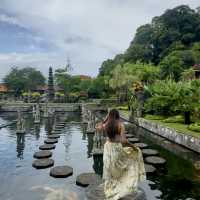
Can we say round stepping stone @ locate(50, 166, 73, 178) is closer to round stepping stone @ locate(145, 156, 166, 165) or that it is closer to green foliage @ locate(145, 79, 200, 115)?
round stepping stone @ locate(145, 156, 166, 165)

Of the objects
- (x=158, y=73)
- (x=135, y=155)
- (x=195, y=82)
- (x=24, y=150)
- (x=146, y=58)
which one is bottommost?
(x=24, y=150)

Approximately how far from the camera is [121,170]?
7469 millimetres

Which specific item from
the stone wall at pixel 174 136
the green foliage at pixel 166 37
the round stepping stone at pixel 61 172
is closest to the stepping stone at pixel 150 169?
the round stepping stone at pixel 61 172

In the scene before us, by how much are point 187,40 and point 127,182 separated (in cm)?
5750

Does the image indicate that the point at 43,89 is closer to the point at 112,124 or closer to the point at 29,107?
the point at 29,107

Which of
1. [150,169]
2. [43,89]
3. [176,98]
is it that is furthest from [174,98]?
[43,89]

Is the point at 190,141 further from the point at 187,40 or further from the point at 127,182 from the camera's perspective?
the point at 187,40

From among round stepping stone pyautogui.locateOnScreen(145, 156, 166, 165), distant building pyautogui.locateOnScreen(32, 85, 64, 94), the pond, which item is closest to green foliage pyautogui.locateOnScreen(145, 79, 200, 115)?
the pond

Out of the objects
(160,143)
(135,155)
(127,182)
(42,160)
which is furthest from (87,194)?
(160,143)

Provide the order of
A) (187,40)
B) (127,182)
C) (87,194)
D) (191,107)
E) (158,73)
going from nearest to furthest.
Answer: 1. (127,182)
2. (87,194)
3. (191,107)
4. (158,73)
5. (187,40)

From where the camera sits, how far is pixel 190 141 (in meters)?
15.3

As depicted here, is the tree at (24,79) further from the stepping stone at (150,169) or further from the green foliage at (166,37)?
the stepping stone at (150,169)

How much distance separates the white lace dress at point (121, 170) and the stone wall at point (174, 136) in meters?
7.95

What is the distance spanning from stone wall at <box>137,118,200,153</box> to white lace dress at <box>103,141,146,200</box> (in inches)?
313
